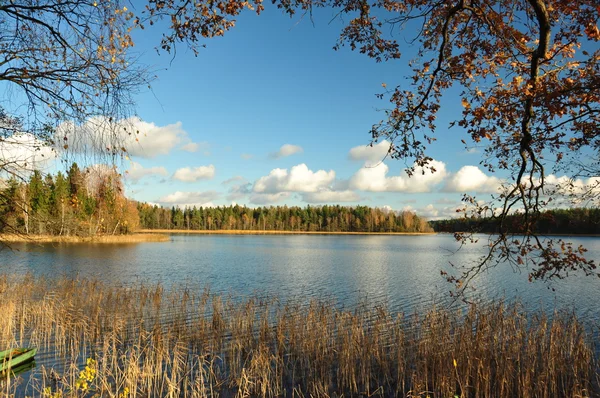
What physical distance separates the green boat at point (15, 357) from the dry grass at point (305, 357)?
381 millimetres

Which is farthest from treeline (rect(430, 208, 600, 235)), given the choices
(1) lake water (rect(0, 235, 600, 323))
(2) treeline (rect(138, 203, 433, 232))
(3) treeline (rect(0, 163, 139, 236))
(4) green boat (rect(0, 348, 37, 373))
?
(2) treeline (rect(138, 203, 433, 232))

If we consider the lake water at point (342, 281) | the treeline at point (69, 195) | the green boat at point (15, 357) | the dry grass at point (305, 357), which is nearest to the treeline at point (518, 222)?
the dry grass at point (305, 357)

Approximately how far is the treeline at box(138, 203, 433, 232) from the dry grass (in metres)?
124

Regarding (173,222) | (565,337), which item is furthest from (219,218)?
(565,337)

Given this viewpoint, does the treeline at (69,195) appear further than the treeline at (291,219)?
No

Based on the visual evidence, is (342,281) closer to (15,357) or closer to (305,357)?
(305,357)

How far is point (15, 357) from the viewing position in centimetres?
784

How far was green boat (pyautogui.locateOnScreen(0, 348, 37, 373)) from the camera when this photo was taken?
7502mm

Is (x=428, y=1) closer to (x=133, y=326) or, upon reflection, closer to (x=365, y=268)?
(x=133, y=326)

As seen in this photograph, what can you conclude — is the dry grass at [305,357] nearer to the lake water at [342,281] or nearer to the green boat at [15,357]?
the green boat at [15,357]

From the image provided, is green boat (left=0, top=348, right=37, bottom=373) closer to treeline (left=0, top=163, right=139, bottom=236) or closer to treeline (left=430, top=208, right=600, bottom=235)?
treeline (left=0, top=163, right=139, bottom=236)

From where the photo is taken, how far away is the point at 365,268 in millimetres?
29453

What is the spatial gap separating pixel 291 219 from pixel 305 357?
131490mm

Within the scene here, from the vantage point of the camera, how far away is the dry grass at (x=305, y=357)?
695 centimetres
